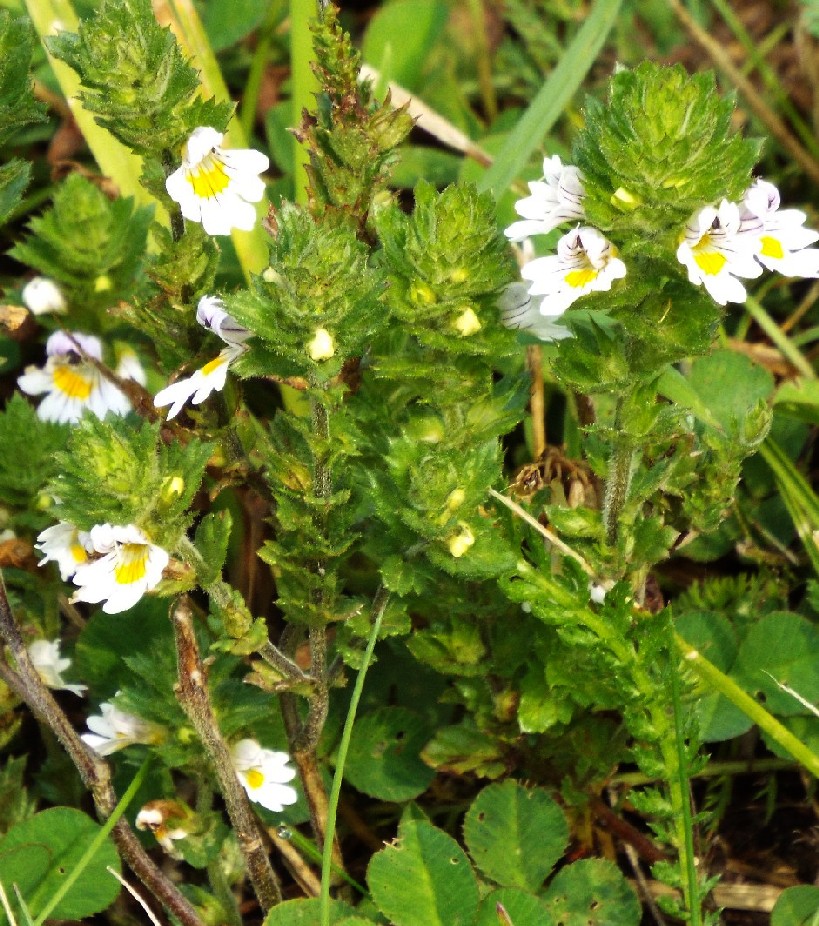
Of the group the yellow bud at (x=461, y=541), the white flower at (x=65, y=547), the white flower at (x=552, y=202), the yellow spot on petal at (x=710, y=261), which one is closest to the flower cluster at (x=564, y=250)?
the white flower at (x=552, y=202)

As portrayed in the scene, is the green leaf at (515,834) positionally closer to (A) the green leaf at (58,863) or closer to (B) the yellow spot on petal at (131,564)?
(A) the green leaf at (58,863)

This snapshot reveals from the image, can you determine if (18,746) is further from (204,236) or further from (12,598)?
(204,236)

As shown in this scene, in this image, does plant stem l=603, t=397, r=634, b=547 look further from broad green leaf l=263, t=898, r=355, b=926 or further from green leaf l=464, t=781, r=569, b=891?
broad green leaf l=263, t=898, r=355, b=926

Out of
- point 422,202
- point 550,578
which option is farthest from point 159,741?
point 422,202

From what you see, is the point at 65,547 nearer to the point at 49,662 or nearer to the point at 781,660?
the point at 49,662

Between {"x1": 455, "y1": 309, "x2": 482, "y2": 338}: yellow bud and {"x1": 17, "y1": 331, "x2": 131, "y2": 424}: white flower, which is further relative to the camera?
{"x1": 17, "y1": 331, "x2": 131, "y2": 424}: white flower

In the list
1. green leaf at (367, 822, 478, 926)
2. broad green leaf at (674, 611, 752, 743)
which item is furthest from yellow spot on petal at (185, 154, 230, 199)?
broad green leaf at (674, 611, 752, 743)
